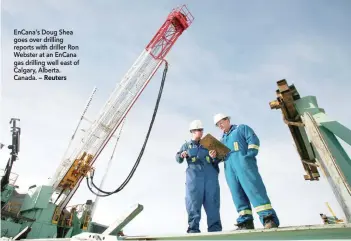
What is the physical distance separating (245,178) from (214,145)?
561 millimetres

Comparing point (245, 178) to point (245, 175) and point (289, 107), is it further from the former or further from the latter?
point (289, 107)

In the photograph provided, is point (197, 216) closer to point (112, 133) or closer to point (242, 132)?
point (242, 132)

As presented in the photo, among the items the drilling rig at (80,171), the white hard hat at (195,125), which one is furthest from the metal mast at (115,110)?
the white hard hat at (195,125)

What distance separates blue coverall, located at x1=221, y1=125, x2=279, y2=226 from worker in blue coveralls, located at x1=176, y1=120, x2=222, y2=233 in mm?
418

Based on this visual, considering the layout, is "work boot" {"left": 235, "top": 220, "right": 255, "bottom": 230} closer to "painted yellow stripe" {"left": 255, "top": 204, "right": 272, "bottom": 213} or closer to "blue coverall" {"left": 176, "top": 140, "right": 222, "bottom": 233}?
"painted yellow stripe" {"left": 255, "top": 204, "right": 272, "bottom": 213}

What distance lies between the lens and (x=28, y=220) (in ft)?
35.9

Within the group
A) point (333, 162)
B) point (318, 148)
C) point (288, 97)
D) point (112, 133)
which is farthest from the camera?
point (112, 133)

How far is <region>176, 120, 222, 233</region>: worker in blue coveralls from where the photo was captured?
3576 mm

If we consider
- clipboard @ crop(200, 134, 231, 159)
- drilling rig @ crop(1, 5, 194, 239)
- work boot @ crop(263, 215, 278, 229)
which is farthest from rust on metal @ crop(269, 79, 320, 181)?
drilling rig @ crop(1, 5, 194, 239)

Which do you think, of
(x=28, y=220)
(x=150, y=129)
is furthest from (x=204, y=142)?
(x=28, y=220)

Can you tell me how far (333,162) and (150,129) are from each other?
5980mm

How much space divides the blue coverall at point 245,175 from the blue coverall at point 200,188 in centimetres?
42

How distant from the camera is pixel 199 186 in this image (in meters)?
3.76

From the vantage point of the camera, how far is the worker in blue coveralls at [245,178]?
2863 millimetres
